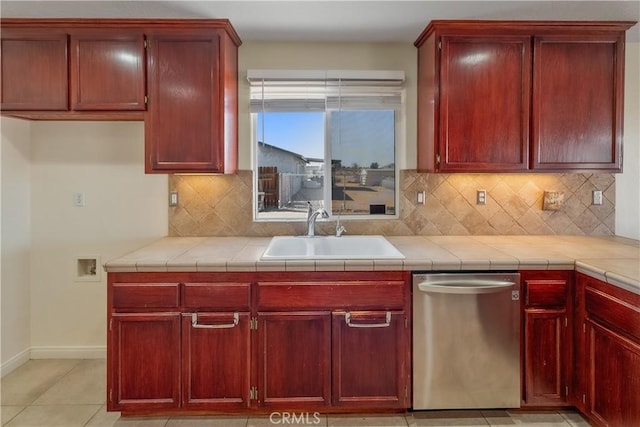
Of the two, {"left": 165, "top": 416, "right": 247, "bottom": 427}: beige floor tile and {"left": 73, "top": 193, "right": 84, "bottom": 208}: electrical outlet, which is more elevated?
{"left": 73, "top": 193, "right": 84, "bottom": 208}: electrical outlet

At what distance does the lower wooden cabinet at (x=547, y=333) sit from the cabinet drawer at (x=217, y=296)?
146 cm

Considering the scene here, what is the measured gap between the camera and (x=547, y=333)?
2.20m

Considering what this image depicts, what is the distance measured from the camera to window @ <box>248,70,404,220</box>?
293 cm

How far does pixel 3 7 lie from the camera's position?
7.70 ft

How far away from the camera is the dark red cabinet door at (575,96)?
8.44ft

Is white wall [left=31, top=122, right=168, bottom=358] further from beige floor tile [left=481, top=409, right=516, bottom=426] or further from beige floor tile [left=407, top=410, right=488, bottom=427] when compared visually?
beige floor tile [left=481, top=409, right=516, bottom=426]

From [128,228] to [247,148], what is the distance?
1013mm

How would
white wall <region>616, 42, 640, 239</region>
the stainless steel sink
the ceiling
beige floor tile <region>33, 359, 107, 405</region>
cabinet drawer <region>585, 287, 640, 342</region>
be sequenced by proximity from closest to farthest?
cabinet drawer <region>585, 287, 640, 342</region>, the ceiling, beige floor tile <region>33, 359, 107, 405</region>, the stainless steel sink, white wall <region>616, 42, 640, 239</region>

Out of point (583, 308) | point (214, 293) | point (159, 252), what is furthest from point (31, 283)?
point (583, 308)

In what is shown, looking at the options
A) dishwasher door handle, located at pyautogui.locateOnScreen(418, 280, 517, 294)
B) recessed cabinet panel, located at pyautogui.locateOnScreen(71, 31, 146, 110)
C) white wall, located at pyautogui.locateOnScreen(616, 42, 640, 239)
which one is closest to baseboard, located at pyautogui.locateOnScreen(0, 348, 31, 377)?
recessed cabinet panel, located at pyautogui.locateOnScreen(71, 31, 146, 110)

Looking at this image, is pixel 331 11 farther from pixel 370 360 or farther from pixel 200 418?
pixel 200 418

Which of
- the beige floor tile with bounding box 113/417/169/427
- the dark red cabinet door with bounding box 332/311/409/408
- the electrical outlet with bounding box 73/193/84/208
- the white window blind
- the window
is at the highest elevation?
the white window blind

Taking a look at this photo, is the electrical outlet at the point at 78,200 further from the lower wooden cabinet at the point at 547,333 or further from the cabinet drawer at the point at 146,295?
the lower wooden cabinet at the point at 547,333

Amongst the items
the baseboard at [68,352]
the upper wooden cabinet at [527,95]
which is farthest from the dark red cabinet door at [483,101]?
the baseboard at [68,352]
